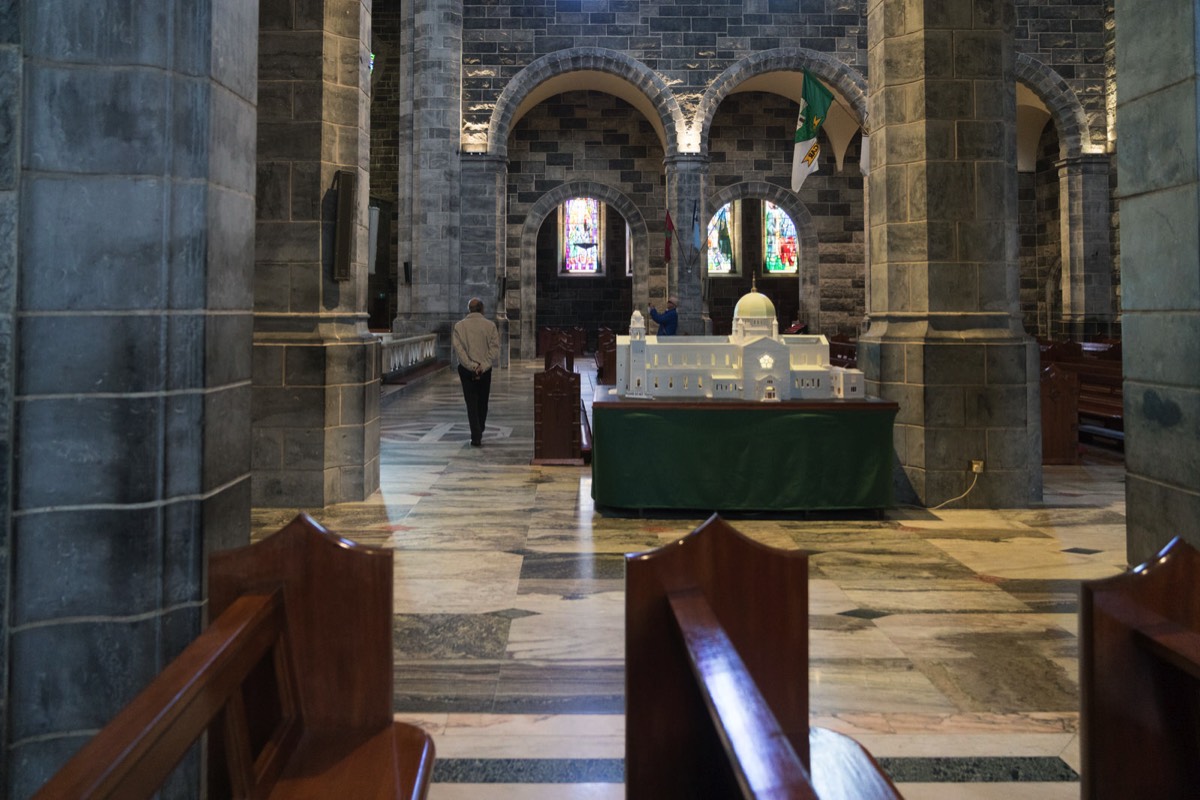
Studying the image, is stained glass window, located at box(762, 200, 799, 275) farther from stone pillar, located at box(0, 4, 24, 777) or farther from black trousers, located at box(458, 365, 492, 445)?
stone pillar, located at box(0, 4, 24, 777)

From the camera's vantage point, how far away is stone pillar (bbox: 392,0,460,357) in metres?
17.2

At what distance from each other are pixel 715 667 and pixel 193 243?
75.4 inches

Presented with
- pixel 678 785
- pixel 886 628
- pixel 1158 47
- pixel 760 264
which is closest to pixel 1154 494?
pixel 886 628

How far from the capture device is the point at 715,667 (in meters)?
1.50

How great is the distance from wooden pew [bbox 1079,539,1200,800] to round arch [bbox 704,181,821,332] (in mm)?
20427

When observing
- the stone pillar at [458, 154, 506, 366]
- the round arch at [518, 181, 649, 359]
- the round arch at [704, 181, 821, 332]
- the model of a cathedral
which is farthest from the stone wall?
the model of a cathedral

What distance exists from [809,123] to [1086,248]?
38.0ft

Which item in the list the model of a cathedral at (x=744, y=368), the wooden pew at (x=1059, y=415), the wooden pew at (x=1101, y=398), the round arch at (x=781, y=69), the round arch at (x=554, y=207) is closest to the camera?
the model of a cathedral at (x=744, y=368)

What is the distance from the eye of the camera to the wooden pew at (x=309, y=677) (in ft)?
5.88

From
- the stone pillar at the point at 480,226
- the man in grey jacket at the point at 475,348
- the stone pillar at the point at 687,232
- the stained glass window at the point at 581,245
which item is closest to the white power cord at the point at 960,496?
the man in grey jacket at the point at 475,348

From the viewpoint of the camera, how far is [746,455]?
19.8 feet

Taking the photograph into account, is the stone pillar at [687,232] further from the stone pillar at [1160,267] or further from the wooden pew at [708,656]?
the wooden pew at [708,656]

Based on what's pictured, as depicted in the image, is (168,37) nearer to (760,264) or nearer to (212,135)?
(212,135)

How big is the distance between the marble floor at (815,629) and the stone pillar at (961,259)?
0.44m
